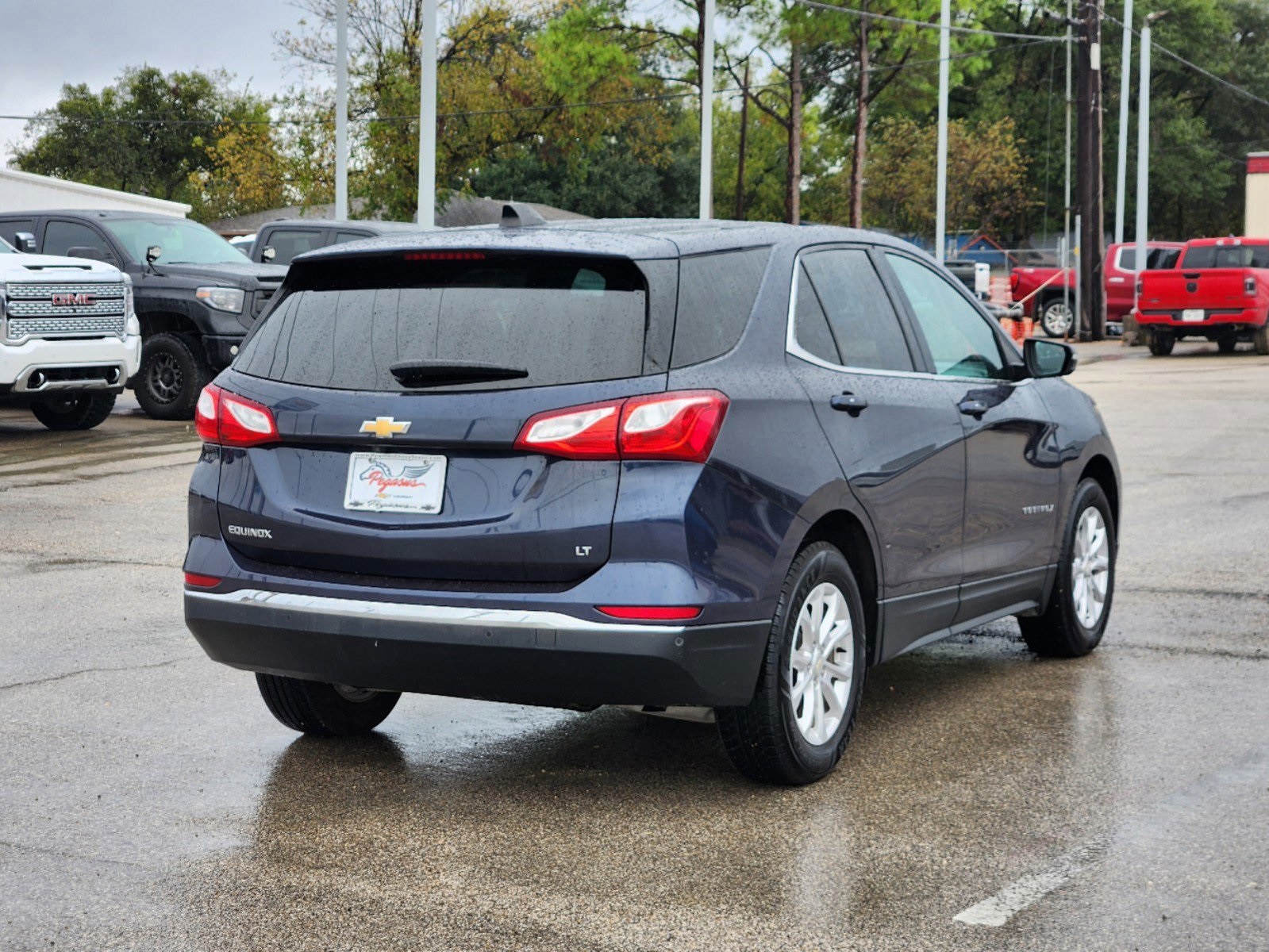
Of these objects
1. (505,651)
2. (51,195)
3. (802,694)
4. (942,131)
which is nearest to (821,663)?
(802,694)

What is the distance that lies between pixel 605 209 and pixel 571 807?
6965 cm

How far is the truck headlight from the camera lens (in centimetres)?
1775

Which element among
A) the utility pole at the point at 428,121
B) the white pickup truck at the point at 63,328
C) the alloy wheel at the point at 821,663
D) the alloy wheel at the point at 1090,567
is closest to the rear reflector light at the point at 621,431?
the alloy wheel at the point at 821,663

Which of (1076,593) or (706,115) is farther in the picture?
(706,115)

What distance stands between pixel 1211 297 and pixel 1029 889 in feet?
94.2

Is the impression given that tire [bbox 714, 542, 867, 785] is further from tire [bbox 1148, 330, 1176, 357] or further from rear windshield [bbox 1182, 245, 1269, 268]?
rear windshield [bbox 1182, 245, 1269, 268]

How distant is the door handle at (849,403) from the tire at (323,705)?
1.66 metres

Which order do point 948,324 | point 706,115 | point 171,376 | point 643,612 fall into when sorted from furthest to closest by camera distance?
point 706,115 < point 171,376 < point 948,324 < point 643,612

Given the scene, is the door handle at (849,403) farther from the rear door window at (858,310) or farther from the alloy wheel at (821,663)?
the alloy wheel at (821,663)

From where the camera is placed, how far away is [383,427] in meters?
4.91

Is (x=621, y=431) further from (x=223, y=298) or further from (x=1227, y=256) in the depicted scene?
(x=1227, y=256)

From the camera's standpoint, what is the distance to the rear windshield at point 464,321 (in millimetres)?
4855

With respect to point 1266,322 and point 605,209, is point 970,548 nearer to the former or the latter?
point 1266,322

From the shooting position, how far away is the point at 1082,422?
23.8ft
